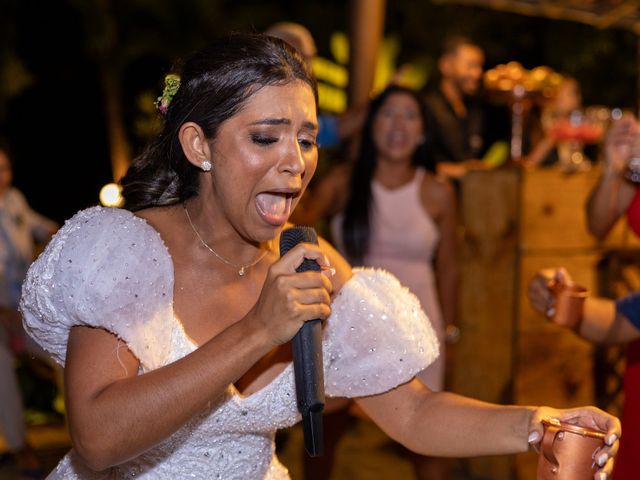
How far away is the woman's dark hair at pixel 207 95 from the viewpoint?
1.97m

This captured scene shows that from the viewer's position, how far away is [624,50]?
46.2 feet

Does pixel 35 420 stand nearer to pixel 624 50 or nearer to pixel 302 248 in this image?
pixel 302 248

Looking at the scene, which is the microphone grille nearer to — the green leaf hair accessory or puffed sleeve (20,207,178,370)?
puffed sleeve (20,207,178,370)

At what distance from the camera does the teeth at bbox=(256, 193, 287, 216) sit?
1955mm

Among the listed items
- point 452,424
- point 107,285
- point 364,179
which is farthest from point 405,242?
point 107,285

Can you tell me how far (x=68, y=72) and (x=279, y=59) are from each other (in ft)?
52.6

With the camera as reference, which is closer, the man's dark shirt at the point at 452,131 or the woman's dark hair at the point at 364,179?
the woman's dark hair at the point at 364,179

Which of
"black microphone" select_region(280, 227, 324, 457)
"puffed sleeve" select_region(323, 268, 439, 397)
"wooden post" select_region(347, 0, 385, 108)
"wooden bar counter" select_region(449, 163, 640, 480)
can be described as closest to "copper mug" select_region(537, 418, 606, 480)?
"black microphone" select_region(280, 227, 324, 457)

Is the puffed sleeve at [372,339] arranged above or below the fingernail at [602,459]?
above

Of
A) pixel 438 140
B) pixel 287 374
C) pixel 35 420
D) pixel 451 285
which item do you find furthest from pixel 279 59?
pixel 35 420

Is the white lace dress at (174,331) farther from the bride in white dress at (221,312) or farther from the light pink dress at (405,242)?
the light pink dress at (405,242)

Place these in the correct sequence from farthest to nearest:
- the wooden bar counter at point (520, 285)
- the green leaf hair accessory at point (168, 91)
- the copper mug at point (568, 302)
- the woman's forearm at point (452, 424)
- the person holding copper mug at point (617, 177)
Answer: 1. the wooden bar counter at point (520, 285)
2. the person holding copper mug at point (617, 177)
3. the copper mug at point (568, 302)
4. the green leaf hair accessory at point (168, 91)
5. the woman's forearm at point (452, 424)

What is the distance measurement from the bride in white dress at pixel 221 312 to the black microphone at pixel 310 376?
0.10 ft

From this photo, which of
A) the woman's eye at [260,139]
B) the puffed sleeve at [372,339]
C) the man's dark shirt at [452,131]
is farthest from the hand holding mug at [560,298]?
the man's dark shirt at [452,131]
